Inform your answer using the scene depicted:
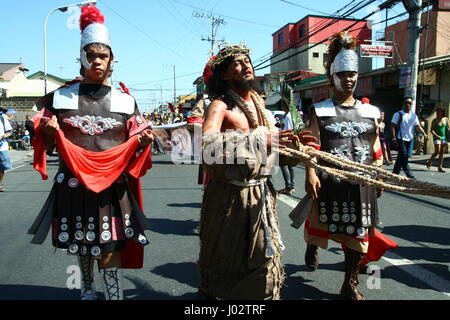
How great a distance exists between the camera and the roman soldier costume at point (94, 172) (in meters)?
2.56

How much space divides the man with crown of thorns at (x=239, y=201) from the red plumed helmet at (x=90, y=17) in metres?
0.93

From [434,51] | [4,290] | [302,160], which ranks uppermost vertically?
[434,51]

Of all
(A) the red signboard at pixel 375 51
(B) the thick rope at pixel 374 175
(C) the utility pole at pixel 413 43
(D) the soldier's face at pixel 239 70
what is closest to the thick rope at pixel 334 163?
(B) the thick rope at pixel 374 175

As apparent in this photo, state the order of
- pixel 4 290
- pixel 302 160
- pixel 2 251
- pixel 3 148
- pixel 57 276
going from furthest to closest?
1. pixel 3 148
2. pixel 2 251
3. pixel 57 276
4. pixel 4 290
5. pixel 302 160

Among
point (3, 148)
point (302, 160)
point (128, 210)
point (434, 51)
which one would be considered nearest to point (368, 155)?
point (302, 160)

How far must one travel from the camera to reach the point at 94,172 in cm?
252

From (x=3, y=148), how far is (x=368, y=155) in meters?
7.31

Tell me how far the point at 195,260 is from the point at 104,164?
186 cm

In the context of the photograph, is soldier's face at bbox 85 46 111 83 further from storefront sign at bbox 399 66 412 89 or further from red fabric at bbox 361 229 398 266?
storefront sign at bbox 399 66 412 89

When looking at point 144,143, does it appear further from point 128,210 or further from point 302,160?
point 302,160

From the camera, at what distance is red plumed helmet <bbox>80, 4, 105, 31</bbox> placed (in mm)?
2777

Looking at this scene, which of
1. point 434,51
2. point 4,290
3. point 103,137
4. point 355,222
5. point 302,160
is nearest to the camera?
point 302,160

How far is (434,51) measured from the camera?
77.0ft

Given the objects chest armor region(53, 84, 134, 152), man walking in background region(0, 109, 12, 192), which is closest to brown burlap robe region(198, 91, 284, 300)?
chest armor region(53, 84, 134, 152)
